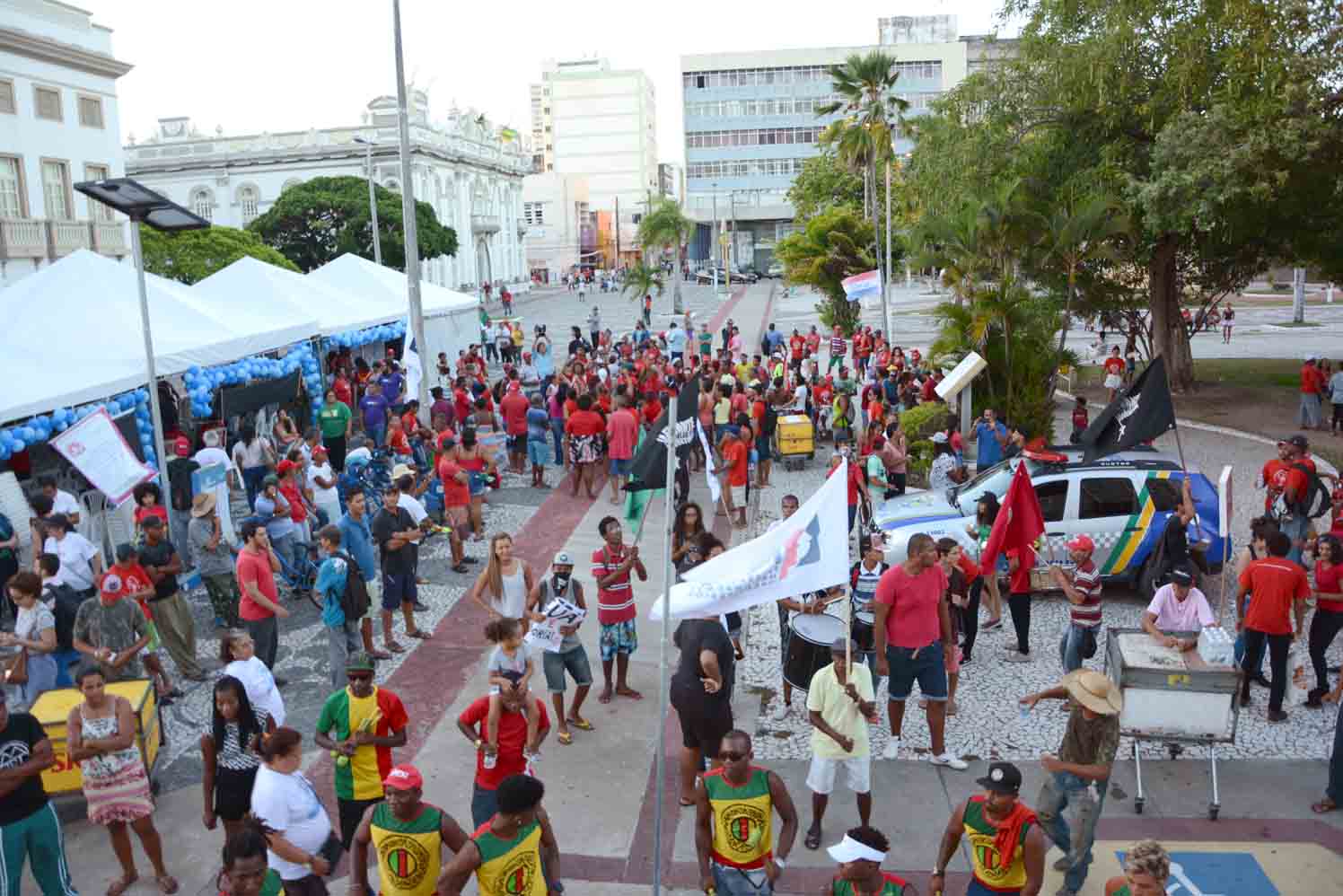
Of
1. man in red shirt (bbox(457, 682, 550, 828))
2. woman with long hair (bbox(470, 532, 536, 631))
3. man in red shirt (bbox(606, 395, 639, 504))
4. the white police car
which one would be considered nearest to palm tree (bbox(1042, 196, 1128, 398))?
the white police car

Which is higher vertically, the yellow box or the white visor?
the white visor

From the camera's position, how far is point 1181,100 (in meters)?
20.2

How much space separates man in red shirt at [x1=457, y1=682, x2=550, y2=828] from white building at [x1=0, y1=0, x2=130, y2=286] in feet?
98.3

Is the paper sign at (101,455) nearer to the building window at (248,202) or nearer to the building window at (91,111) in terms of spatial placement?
the building window at (91,111)

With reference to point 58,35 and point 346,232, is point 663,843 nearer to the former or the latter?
point 58,35

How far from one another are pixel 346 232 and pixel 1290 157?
48873 mm

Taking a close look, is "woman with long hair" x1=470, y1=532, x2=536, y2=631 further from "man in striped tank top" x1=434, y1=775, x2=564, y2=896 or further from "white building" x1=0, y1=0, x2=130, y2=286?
"white building" x1=0, y1=0, x2=130, y2=286

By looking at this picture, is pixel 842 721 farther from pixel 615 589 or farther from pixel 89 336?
pixel 89 336

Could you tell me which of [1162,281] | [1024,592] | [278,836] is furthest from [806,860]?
[1162,281]

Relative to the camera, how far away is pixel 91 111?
36.2m

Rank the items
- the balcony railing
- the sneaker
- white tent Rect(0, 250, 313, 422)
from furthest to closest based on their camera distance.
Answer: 1. the balcony railing
2. white tent Rect(0, 250, 313, 422)
3. the sneaker

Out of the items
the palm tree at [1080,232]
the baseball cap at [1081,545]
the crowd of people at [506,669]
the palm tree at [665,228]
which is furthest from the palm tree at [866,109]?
the palm tree at [665,228]

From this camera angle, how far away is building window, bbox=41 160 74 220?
34.2 metres

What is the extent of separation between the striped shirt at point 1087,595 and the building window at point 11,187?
3370 centimetres
